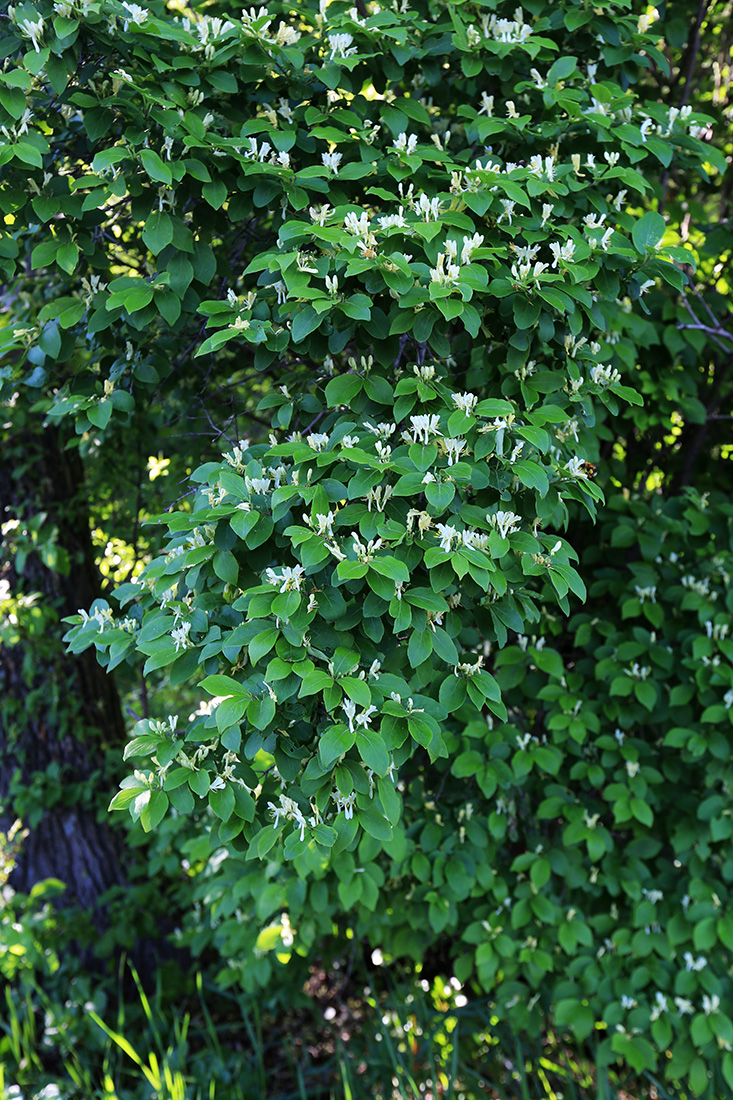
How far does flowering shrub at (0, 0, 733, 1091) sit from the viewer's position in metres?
1.31

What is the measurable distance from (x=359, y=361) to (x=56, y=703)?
2156 mm

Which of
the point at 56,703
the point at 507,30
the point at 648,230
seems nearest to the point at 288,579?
the point at 648,230

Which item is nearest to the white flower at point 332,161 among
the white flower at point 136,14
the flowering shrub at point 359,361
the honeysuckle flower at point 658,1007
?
the flowering shrub at point 359,361

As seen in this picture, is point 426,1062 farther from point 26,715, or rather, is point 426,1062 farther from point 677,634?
point 26,715

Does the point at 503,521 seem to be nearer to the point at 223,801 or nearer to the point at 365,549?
the point at 365,549

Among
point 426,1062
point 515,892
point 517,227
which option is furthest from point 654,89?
point 426,1062

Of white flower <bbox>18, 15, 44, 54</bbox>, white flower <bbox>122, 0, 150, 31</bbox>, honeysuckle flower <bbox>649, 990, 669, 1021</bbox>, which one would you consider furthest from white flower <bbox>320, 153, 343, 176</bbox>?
→ honeysuckle flower <bbox>649, 990, 669, 1021</bbox>

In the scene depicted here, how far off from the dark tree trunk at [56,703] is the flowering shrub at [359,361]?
43.1 inches

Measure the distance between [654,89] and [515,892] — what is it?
8.32 ft

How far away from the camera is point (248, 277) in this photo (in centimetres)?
222

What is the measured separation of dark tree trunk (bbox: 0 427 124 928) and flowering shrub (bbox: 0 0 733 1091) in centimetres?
109

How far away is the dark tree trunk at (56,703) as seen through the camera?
3135mm

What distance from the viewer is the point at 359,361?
1644 millimetres

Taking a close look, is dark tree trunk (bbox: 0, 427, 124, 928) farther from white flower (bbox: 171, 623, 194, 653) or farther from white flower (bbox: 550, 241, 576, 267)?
white flower (bbox: 550, 241, 576, 267)
